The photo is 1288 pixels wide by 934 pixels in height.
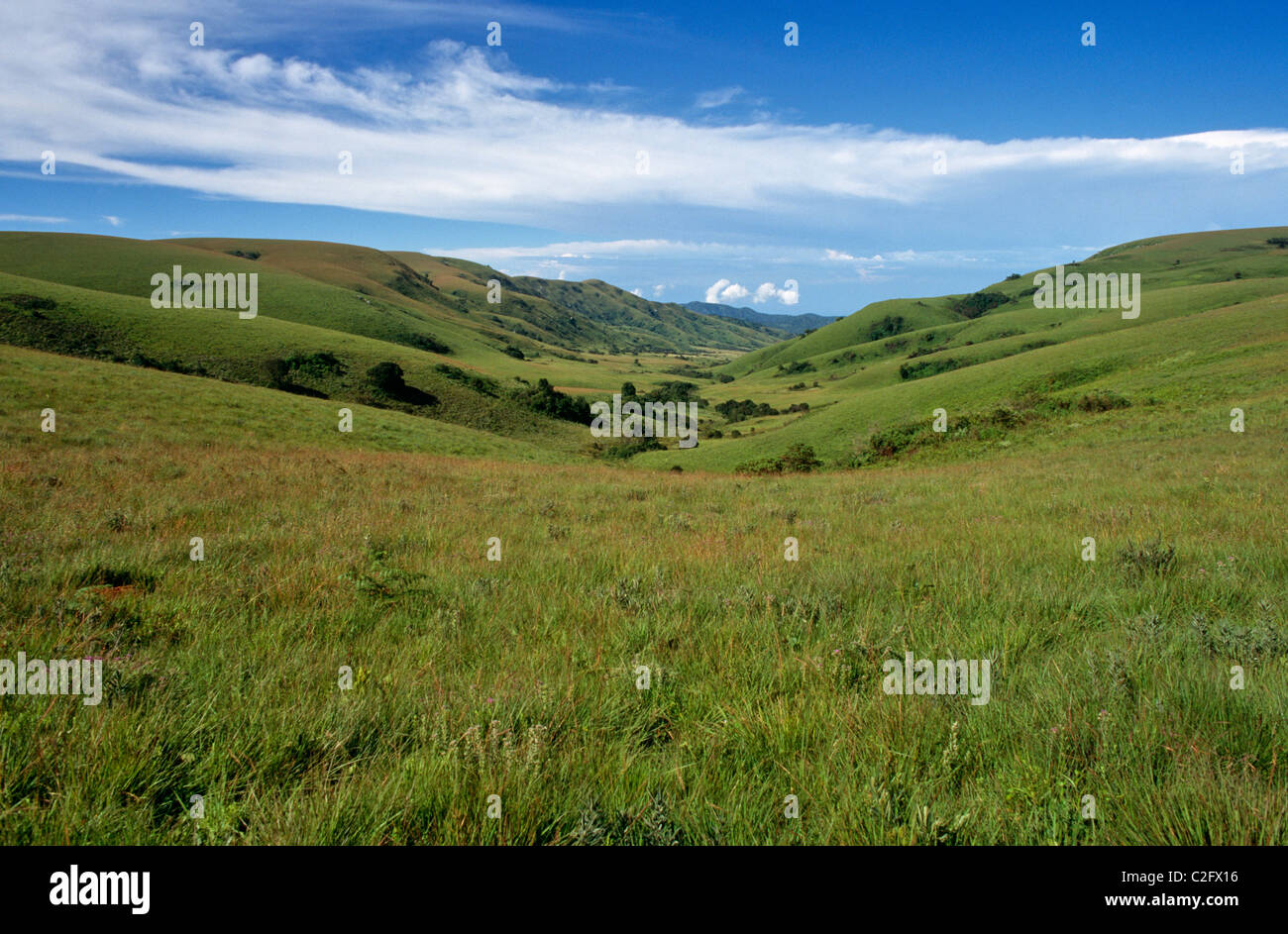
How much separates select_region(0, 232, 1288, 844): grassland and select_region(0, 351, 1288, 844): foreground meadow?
2 centimetres

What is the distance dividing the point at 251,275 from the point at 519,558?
132 m

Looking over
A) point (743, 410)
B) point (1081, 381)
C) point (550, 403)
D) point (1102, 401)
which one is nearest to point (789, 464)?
point (1102, 401)

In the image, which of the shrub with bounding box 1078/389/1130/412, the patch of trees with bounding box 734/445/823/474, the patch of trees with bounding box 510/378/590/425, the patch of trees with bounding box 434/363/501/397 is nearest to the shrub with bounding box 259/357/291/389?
the patch of trees with bounding box 434/363/501/397

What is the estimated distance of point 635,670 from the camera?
12.7 feet

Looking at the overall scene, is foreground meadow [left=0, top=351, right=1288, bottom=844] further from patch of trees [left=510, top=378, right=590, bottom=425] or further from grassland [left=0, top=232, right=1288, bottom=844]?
patch of trees [left=510, top=378, right=590, bottom=425]

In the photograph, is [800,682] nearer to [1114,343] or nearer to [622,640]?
[622,640]

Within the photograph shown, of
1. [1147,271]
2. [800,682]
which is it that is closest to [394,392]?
[800,682]

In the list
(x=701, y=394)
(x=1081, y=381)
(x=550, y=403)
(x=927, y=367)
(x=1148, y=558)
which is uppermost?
(x=701, y=394)

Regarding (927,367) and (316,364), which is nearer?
(316,364)

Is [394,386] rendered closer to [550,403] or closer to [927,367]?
[550,403]

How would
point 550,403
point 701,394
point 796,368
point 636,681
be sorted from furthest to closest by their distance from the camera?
point 796,368 < point 701,394 < point 550,403 < point 636,681

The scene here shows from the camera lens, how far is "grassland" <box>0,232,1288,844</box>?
8.09ft

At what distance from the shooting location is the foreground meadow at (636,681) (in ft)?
8.05

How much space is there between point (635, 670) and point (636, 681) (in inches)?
3.5
